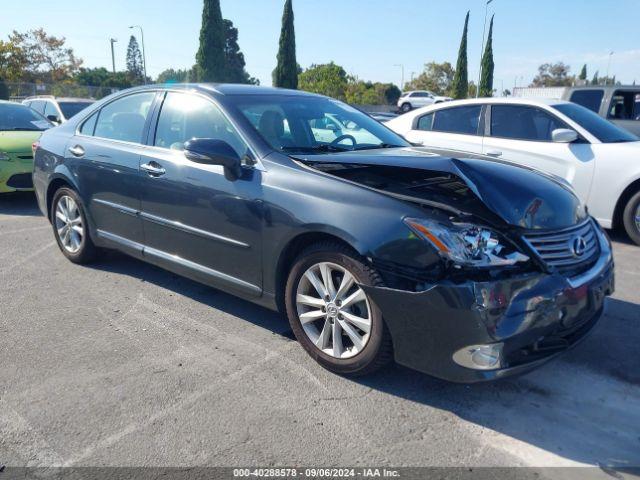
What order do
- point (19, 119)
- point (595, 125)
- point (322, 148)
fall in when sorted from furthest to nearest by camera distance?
point (19, 119) → point (595, 125) → point (322, 148)

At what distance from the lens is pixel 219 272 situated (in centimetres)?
376

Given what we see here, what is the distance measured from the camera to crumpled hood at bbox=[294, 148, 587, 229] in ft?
9.71

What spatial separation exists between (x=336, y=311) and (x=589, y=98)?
Answer: 7.86 m

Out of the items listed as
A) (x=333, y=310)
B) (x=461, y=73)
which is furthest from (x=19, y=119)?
(x=461, y=73)

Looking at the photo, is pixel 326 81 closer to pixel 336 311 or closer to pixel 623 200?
pixel 623 200

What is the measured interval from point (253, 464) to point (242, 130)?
2.13 metres

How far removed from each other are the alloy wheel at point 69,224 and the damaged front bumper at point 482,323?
337 centimetres

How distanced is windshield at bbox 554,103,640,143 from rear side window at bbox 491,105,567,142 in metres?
0.19

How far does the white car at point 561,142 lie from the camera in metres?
A: 6.09

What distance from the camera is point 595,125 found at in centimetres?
652

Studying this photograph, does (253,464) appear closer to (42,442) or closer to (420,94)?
(42,442)

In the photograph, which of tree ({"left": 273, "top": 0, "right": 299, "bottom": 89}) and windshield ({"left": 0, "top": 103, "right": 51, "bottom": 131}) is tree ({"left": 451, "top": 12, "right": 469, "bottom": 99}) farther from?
windshield ({"left": 0, "top": 103, "right": 51, "bottom": 131})

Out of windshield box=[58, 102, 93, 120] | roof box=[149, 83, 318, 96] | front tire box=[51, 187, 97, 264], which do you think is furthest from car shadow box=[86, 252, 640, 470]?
windshield box=[58, 102, 93, 120]

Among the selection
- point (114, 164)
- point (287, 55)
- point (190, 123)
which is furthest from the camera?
point (287, 55)
